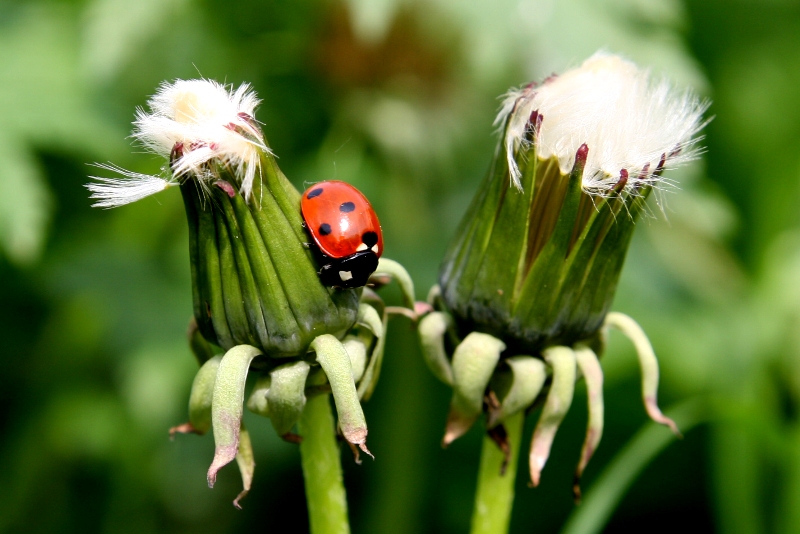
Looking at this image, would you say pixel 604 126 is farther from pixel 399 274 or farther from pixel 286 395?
pixel 286 395

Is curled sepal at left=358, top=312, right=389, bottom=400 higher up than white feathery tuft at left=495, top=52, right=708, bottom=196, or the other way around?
white feathery tuft at left=495, top=52, right=708, bottom=196

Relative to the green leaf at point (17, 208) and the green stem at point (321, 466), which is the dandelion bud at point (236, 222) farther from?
the green leaf at point (17, 208)

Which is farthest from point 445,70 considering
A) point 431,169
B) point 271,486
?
point 271,486

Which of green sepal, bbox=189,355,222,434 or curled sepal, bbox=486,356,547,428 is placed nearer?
green sepal, bbox=189,355,222,434

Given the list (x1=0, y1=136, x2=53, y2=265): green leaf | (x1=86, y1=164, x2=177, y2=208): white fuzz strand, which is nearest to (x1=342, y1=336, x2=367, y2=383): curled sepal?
(x1=86, y1=164, x2=177, y2=208): white fuzz strand

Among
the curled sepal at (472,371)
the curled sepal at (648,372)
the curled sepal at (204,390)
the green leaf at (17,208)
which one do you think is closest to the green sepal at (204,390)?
the curled sepal at (204,390)

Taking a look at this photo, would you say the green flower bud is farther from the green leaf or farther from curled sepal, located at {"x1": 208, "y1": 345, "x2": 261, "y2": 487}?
the green leaf
